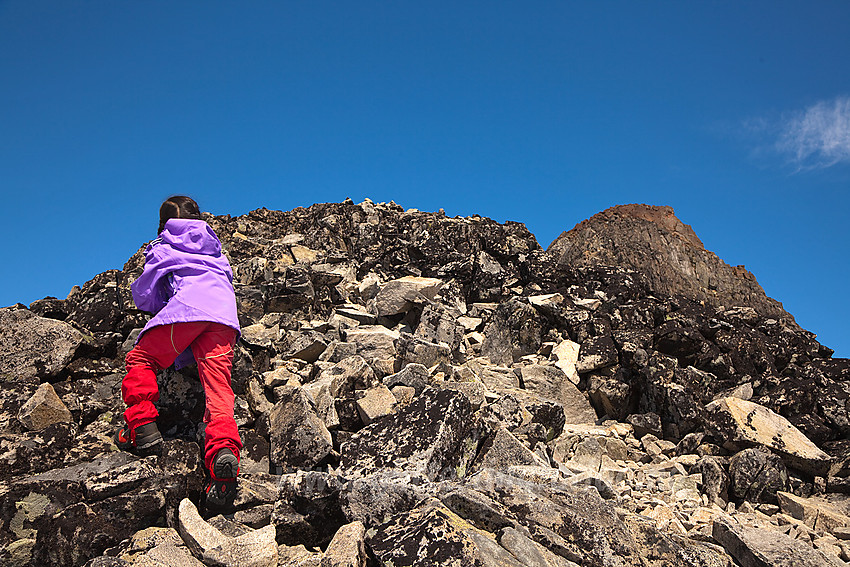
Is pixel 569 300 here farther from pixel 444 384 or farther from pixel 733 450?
pixel 444 384

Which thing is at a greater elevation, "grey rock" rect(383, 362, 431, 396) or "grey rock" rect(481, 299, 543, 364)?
"grey rock" rect(481, 299, 543, 364)

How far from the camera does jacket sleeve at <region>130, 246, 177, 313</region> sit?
4848 mm

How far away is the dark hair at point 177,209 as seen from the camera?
5.20 metres

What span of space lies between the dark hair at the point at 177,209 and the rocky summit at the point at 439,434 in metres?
1.45

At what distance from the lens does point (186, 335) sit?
15.7 feet

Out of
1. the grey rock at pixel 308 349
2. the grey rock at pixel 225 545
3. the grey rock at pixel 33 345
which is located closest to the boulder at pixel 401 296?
the grey rock at pixel 308 349

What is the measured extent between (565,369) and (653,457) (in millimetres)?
2142

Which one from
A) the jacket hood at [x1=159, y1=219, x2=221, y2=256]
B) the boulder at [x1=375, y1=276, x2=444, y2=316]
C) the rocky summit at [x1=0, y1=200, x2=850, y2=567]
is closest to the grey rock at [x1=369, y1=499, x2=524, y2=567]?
the rocky summit at [x1=0, y1=200, x2=850, y2=567]

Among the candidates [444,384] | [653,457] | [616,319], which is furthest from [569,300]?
[444,384]

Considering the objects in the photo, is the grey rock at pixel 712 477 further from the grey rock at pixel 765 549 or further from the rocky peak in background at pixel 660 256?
the rocky peak in background at pixel 660 256

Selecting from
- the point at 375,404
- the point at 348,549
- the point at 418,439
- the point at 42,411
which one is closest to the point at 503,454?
the point at 418,439

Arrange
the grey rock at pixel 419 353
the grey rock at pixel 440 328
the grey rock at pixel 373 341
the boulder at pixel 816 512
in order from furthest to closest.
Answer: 1. the grey rock at pixel 440 328
2. the grey rock at pixel 373 341
3. the grey rock at pixel 419 353
4. the boulder at pixel 816 512

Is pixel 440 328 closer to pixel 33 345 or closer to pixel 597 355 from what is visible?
pixel 597 355

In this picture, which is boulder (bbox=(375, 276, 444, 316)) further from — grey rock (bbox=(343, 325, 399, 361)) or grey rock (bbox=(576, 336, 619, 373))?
grey rock (bbox=(576, 336, 619, 373))
